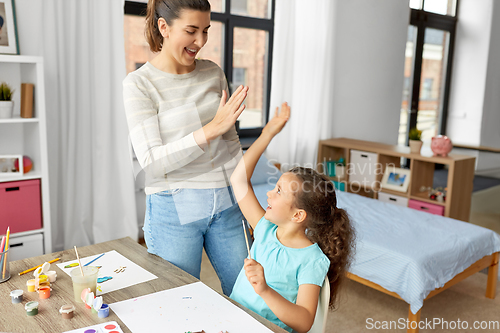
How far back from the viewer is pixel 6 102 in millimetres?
2410

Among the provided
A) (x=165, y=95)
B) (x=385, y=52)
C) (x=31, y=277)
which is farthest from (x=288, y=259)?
(x=385, y=52)

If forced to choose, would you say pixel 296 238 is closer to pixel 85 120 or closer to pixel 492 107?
pixel 85 120

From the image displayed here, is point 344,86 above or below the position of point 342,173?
above

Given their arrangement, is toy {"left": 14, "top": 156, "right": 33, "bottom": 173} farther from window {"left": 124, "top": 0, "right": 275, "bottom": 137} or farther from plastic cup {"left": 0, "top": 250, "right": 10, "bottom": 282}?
plastic cup {"left": 0, "top": 250, "right": 10, "bottom": 282}

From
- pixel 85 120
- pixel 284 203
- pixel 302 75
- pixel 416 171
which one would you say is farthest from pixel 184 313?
pixel 302 75

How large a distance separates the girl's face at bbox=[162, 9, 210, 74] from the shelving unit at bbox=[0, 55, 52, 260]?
1.55 metres

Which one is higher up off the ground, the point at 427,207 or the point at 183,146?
the point at 183,146

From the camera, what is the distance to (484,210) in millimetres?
4422

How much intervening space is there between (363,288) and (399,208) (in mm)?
580

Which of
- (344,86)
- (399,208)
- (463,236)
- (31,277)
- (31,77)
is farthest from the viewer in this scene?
(344,86)

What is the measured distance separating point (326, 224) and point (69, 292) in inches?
26.6

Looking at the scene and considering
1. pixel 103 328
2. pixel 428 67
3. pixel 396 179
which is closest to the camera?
pixel 103 328

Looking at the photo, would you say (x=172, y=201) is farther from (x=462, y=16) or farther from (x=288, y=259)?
(x=462, y=16)

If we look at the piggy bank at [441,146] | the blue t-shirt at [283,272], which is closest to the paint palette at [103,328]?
the blue t-shirt at [283,272]
